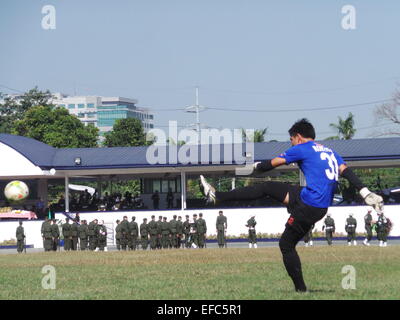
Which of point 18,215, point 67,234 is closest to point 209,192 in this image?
point 67,234

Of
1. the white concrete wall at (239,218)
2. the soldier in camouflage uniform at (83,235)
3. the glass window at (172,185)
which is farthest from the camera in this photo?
the glass window at (172,185)

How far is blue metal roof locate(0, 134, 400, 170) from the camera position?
49.2 meters

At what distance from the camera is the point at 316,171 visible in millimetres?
10648

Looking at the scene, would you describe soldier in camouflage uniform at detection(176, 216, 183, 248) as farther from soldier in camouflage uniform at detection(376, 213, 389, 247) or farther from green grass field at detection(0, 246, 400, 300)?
green grass field at detection(0, 246, 400, 300)

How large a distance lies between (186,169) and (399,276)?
3582cm

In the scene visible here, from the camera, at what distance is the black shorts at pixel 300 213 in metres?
10.8

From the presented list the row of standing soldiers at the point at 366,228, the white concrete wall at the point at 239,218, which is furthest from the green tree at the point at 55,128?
the row of standing soldiers at the point at 366,228

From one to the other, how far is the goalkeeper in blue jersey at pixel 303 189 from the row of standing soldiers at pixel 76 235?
2928cm

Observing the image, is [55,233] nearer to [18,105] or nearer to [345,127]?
[345,127]

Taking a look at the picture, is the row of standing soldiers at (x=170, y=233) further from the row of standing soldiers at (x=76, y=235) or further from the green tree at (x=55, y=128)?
the green tree at (x=55, y=128)

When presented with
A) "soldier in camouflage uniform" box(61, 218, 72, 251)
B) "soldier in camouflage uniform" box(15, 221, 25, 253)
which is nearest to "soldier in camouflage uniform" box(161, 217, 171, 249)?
"soldier in camouflage uniform" box(61, 218, 72, 251)

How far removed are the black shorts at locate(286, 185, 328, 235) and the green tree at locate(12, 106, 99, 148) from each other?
7822 cm

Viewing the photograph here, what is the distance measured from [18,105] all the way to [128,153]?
6614cm
